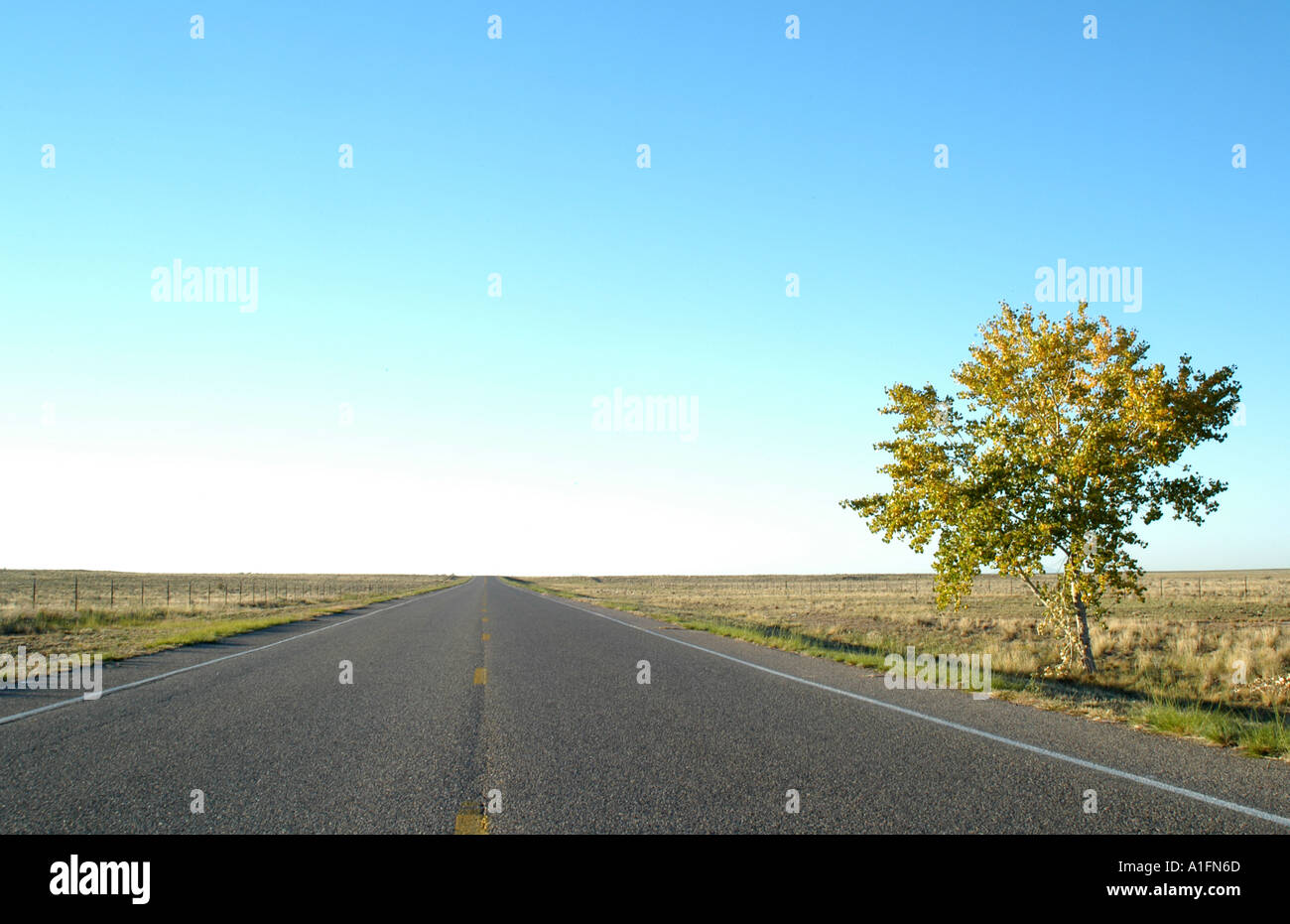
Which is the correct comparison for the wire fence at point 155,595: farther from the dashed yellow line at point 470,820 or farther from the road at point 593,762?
the dashed yellow line at point 470,820

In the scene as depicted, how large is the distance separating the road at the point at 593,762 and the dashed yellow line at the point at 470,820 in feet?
0.08

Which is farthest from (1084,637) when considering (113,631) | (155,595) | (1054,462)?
(155,595)

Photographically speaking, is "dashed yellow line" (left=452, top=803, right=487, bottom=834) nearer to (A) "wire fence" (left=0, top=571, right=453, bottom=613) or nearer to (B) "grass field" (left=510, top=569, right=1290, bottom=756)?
(B) "grass field" (left=510, top=569, right=1290, bottom=756)

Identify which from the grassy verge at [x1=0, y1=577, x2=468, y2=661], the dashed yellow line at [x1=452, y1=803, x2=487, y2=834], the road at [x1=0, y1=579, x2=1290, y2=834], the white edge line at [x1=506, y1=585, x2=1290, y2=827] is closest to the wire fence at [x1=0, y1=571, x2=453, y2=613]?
the grassy verge at [x1=0, y1=577, x2=468, y2=661]

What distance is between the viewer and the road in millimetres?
4785

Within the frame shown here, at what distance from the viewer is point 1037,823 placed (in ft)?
15.1

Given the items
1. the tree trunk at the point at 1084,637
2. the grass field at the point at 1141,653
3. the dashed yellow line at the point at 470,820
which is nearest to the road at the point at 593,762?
the dashed yellow line at the point at 470,820

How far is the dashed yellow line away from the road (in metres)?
0.02

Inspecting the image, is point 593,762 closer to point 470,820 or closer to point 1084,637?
point 470,820
